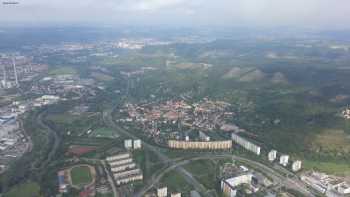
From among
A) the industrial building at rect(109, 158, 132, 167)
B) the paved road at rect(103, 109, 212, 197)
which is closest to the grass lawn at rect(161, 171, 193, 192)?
the paved road at rect(103, 109, 212, 197)

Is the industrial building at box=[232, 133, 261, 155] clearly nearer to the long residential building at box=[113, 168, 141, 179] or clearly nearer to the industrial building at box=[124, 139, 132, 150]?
the industrial building at box=[124, 139, 132, 150]

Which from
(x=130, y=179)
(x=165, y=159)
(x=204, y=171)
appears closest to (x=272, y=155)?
(x=204, y=171)

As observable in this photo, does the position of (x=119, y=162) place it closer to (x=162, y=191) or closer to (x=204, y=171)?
(x=162, y=191)

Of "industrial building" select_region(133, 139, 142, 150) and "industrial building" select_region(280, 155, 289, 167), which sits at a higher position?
"industrial building" select_region(133, 139, 142, 150)

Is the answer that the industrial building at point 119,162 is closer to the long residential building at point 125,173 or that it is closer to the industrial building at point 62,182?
the long residential building at point 125,173

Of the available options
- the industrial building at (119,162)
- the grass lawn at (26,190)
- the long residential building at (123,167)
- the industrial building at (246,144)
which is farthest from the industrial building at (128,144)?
the industrial building at (246,144)

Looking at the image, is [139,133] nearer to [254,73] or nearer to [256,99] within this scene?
[256,99]

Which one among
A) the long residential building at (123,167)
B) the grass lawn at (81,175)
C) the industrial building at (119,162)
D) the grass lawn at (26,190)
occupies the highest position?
the industrial building at (119,162)
